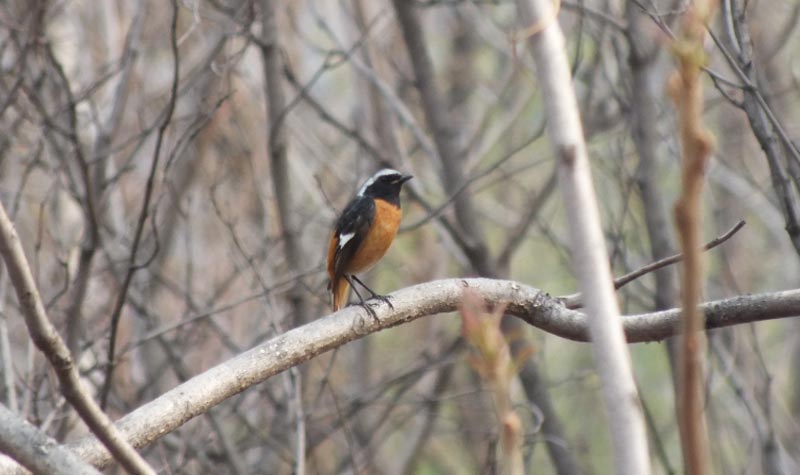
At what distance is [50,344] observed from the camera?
179cm

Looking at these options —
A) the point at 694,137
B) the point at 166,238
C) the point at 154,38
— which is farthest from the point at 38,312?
the point at 154,38

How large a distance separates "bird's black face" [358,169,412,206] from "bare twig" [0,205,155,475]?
398 centimetres

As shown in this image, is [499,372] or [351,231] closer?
[499,372]

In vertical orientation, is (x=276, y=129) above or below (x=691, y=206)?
above

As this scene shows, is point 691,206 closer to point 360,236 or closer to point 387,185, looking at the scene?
point 360,236

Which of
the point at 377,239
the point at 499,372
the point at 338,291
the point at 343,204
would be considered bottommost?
the point at 499,372

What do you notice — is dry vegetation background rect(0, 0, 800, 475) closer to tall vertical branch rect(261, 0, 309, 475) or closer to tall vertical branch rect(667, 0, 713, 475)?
tall vertical branch rect(261, 0, 309, 475)

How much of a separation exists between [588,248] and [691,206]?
21cm

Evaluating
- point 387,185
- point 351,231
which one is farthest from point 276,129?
point 351,231

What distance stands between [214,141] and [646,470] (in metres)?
7.15

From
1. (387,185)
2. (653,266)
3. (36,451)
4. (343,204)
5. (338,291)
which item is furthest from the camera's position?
(343,204)

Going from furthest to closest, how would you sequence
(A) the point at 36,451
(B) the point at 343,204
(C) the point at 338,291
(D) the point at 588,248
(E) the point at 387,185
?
(B) the point at 343,204 < (E) the point at 387,185 < (C) the point at 338,291 < (A) the point at 36,451 < (D) the point at 588,248

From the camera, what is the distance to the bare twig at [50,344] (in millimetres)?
1602

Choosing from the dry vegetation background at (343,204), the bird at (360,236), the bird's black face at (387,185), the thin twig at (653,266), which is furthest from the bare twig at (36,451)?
the bird's black face at (387,185)
